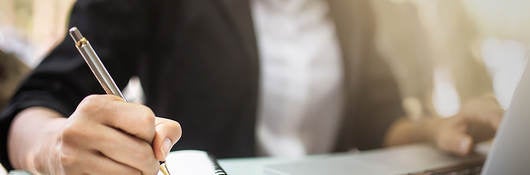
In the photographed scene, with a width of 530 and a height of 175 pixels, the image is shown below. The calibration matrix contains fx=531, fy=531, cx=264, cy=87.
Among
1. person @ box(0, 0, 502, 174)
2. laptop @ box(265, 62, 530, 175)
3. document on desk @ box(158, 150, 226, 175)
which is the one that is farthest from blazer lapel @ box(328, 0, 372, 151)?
document on desk @ box(158, 150, 226, 175)

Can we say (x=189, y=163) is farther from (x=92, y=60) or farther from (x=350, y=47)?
(x=350, y=47)

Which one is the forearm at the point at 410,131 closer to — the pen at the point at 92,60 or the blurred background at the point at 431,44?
the blurred background at the point at 431,44

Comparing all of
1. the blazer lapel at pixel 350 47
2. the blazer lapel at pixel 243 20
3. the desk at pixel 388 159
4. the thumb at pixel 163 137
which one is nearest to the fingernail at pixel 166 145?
the thumb at pixel 163 137

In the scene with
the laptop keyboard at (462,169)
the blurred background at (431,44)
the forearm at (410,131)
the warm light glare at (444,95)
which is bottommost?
the laptop keyboard at (462,169)

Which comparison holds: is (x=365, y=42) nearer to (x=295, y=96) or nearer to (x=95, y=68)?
(x=295, y=96)

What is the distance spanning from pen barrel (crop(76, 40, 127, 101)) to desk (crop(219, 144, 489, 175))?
11 cm

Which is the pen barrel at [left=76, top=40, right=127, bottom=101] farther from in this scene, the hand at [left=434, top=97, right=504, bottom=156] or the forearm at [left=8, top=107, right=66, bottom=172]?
the hand at [left=434, top=97, right=504, bottom=156]

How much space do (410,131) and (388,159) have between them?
4.9 inches

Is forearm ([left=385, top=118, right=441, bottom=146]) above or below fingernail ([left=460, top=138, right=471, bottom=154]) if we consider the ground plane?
above

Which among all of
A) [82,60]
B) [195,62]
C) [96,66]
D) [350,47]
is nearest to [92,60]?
[96,66]

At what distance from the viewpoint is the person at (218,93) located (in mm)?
206

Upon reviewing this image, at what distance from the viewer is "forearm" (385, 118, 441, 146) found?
1.52 ft

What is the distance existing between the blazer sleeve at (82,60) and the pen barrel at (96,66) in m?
0.07

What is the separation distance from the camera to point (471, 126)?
39 cm
